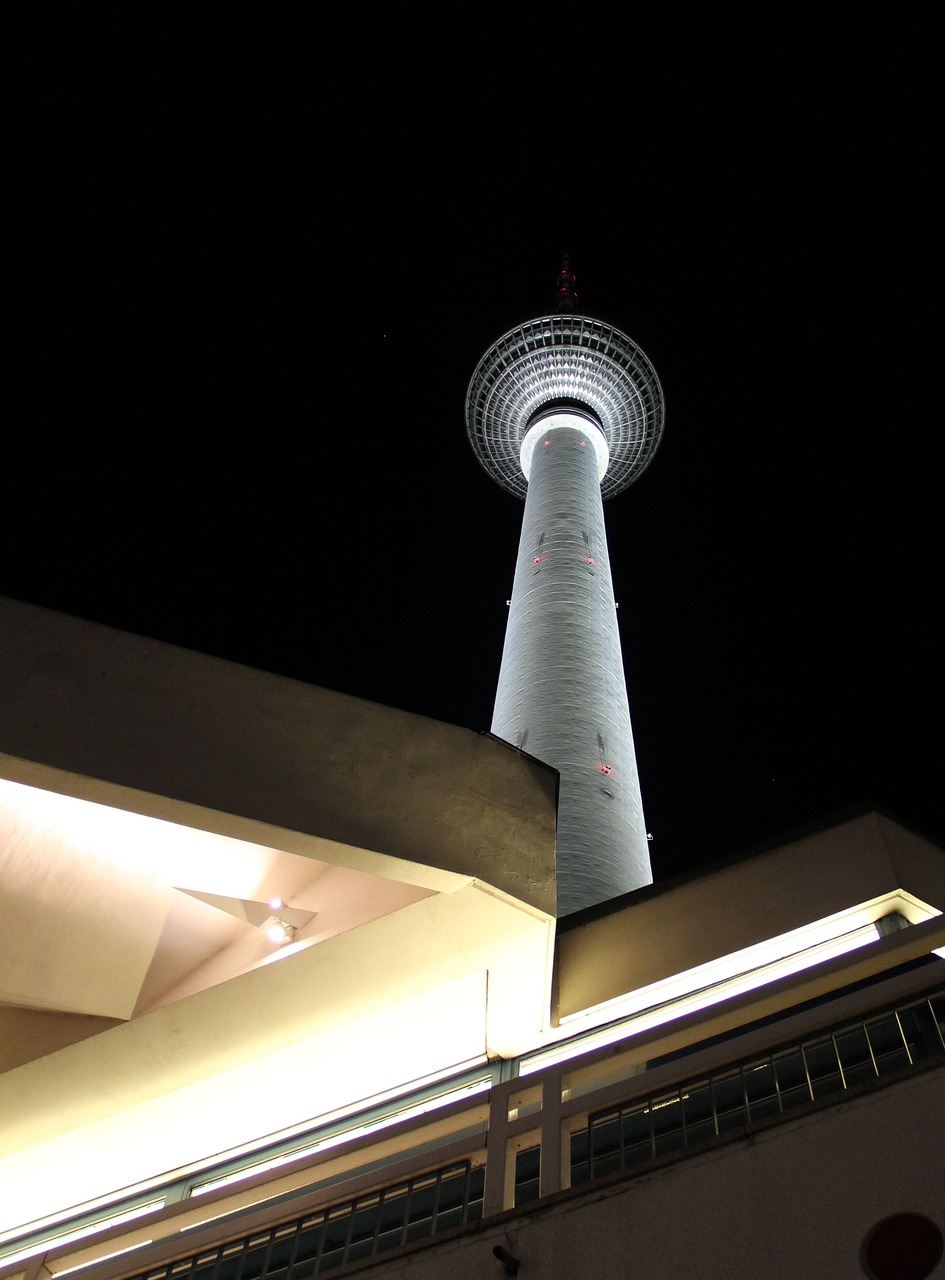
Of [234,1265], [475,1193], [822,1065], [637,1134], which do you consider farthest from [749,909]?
[234,1265]

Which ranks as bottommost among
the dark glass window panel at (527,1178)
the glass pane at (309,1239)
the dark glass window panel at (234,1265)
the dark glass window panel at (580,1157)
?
the dark glass window panel at (234,1265)

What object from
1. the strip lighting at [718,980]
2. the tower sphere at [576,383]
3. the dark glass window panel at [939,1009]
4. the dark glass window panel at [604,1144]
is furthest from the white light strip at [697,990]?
the tower sphere at [576,383]

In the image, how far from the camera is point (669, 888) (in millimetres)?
9203

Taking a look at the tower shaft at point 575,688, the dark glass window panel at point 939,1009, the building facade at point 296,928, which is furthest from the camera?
the tower shaft at point 575,688

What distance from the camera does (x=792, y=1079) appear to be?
5.26 m

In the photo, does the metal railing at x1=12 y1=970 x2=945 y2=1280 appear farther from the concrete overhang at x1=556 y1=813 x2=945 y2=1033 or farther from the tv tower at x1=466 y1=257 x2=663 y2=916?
the tv tower at x1=466 y1=257 x2=663 y2=916

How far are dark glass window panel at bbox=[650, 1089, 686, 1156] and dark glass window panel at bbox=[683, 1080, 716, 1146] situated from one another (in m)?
0.03

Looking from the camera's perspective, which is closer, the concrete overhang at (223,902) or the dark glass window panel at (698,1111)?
the dark glass window panel at (698,1111)

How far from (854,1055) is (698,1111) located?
2.54ft

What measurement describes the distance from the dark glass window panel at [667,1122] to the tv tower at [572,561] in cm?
958

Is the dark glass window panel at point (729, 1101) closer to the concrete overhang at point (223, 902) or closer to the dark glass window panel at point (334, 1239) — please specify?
the dark glass window panel at point (334, 1239)

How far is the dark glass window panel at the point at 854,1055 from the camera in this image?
5.16m

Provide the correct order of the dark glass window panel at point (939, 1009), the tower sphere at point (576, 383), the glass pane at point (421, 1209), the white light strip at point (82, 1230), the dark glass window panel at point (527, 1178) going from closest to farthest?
the dark glass window panel at point (939, 1009)
the glass pane at point (421, 1209)
the dark glass window panel at point (527, 1178)
the white light strip at point (82, 1230)
the tower sphere at point (576, 383)

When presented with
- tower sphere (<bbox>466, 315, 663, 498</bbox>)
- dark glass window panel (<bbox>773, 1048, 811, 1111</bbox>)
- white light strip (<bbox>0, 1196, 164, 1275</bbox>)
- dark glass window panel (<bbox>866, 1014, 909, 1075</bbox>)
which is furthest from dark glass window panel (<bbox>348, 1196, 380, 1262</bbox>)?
tower sphere (<bbox>466, 315, 663, 498</bbox>)
